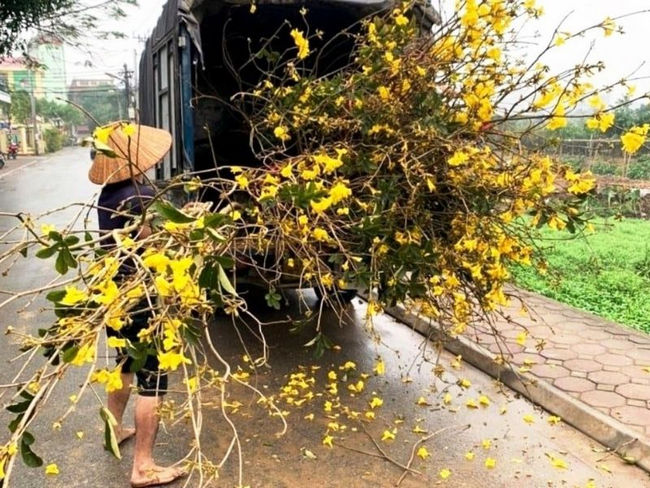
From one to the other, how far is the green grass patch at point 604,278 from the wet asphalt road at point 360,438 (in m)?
1.59

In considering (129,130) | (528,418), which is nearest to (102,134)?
(129,130)

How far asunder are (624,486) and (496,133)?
6.37ft

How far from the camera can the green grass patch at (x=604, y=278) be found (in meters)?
5.92

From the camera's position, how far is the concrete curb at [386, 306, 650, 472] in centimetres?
331

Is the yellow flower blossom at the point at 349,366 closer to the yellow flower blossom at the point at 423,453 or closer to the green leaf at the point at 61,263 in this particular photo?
the yellow flower blossom at the point at 423,453

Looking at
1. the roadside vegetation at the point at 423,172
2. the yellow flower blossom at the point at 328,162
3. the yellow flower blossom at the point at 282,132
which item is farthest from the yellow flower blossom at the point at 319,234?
the yellow flower blossom at the point at 282,132

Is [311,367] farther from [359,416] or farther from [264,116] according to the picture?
[264,116]

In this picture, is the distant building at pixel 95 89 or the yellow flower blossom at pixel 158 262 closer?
the yellow flower blossom at pixel 158 262

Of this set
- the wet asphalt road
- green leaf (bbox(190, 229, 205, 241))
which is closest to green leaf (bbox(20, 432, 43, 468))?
green leaf (bbox(190, 229, 205, 241))

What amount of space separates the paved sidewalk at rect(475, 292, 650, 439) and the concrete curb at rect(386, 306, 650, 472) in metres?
0.10

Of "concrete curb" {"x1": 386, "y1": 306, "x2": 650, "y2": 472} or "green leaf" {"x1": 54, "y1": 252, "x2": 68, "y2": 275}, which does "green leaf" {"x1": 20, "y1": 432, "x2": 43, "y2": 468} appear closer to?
"green leaf" {"x1": 54, "y1": 252, "x2": 68, "y2": 275}

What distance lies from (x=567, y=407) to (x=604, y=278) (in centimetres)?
365

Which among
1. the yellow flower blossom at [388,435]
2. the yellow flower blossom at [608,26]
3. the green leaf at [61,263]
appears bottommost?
the yellow flower blossom at [388,435]

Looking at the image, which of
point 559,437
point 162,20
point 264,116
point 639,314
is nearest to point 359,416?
point 559,437
